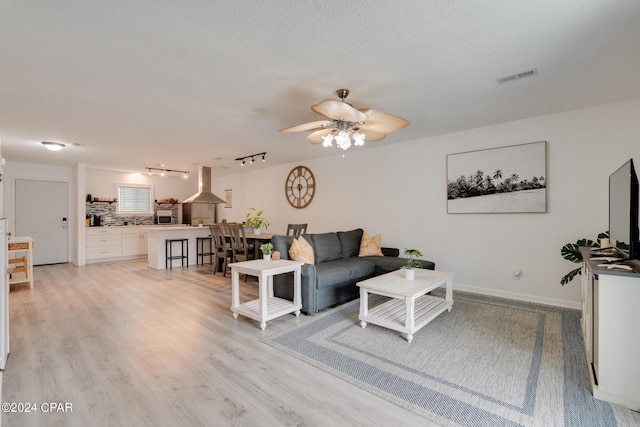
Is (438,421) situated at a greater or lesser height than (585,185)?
lesser

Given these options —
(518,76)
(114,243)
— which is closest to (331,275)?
(518,76)

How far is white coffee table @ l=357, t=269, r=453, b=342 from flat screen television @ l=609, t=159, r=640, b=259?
150 centimetres

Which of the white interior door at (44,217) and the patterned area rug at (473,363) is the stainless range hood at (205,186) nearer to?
the white interior door at (44,217)

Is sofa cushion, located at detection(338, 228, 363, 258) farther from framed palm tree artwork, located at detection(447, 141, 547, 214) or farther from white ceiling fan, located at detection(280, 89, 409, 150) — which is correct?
white ceiling fan, located at detection(280, 89, 409, 150)

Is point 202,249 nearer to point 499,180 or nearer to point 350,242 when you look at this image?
point 350,242

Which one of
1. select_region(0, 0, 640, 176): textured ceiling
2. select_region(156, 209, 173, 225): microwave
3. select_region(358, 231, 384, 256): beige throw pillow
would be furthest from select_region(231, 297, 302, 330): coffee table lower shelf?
select_region(156, 209, 173, 225): microwave

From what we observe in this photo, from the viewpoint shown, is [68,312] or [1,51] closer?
[1,51]

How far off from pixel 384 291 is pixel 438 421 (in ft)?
4.26

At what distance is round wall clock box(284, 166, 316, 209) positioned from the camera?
646cm

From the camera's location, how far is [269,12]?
5.80ft

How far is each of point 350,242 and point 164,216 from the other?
6.37 meters

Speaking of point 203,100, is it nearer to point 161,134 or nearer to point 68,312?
point 161,134

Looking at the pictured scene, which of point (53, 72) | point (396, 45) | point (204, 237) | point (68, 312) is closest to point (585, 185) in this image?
point (396, 45)

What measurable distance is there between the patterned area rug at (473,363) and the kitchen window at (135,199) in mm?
7273
